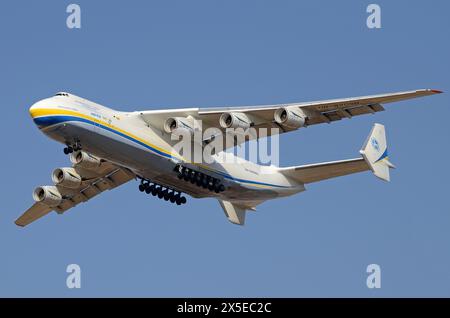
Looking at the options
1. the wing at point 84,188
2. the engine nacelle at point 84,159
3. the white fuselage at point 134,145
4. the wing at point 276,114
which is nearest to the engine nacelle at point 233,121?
the wing at point 276,114

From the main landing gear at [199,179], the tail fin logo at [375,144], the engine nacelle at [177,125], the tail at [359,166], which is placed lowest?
the main landing gear at [199,179]

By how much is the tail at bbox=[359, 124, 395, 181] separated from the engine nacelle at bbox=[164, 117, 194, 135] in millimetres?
4039

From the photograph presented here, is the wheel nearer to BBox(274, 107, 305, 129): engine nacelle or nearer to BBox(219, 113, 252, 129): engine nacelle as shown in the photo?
BBox(219, 113, 252, 129): engine nacelle

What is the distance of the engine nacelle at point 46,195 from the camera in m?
25.9

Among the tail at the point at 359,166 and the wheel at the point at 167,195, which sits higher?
the tail at the point at 359,166

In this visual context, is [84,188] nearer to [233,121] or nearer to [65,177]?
[65,177]

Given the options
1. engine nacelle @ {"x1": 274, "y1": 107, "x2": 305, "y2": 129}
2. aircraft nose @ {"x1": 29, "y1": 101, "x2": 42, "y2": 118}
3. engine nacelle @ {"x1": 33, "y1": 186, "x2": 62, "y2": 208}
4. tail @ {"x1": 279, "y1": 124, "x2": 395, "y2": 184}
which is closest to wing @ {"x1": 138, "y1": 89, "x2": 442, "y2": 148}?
engine nacelle @ {"x1": 274, "y1": 107, "x2": 305, "y2": 129}

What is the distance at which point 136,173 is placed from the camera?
923 inches

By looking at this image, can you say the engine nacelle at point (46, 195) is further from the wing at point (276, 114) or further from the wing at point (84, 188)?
the wing at point (276, 114)

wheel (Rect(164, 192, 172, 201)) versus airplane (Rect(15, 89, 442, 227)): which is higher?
airplane (Rect(15, 89, 442, 227))

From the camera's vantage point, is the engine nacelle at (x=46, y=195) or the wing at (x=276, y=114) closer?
the wing at (x=276, y=114)

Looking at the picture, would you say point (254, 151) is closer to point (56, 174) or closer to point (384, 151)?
point (384, 151)

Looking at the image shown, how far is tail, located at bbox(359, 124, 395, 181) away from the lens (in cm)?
2314

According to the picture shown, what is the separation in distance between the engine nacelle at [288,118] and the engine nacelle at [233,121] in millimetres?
733
